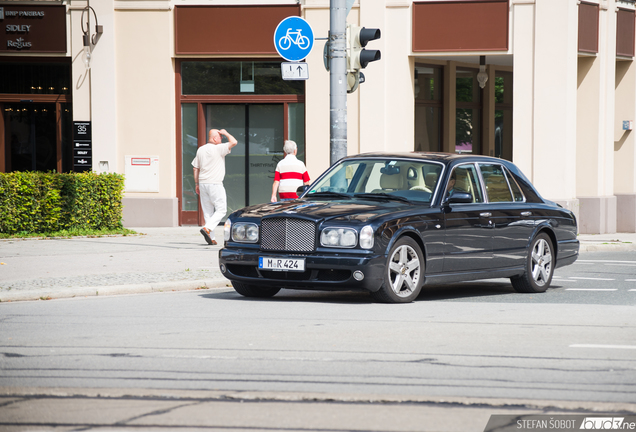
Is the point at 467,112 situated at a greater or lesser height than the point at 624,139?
greater

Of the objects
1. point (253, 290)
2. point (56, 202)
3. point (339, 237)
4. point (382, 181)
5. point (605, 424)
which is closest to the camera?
point (605, 424)

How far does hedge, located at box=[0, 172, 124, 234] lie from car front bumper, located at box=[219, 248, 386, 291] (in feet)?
26.4

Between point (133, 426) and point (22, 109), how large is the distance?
56.5ft

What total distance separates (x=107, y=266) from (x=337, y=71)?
407 cm

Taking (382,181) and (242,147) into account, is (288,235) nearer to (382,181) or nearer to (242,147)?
(382,181)

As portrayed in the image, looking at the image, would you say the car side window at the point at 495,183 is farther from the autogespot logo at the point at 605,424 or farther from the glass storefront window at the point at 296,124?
the glass storefront window at the point at 296,124

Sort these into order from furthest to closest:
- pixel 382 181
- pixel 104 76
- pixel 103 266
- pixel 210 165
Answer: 1. pixel 104 76
2. pixel 210 165
3. pixel 103 266
4. pixel 382 181

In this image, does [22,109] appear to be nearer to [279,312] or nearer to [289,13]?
[289,13]

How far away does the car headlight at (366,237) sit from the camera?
8578 mm

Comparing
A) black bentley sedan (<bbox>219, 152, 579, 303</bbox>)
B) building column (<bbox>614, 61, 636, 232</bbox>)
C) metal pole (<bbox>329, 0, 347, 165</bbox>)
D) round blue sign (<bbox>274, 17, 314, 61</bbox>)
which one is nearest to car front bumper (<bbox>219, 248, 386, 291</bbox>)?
black bentley sedan (<bbox>219, 152, 579, 303</bbox>)

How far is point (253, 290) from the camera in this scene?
9.69 meters

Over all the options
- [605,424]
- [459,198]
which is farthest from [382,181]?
[605,424]

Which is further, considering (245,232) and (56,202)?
(56,202)

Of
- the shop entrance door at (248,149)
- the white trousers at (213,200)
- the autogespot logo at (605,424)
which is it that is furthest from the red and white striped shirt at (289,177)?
the autogespot logo at (605,424)
